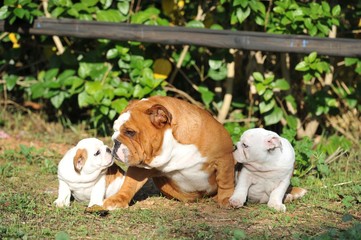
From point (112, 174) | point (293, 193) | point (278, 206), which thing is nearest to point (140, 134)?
point (112, 174)

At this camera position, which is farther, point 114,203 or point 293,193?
point 293,193

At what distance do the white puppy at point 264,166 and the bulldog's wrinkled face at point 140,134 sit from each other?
25.2 inches

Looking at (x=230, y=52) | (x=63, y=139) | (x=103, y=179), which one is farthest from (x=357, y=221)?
(x=63, y=139)

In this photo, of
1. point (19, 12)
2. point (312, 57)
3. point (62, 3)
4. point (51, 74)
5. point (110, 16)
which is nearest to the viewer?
point (312, 57)

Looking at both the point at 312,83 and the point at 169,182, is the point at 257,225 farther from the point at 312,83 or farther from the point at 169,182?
the point at 312,83

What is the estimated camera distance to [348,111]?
26.6ft

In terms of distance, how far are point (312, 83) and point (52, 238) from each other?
423cm

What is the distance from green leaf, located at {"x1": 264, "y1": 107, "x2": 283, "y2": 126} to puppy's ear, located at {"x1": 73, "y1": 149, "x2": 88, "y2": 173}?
2744mm

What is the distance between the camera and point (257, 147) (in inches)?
212

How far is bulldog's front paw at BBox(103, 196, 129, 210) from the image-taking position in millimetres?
5310

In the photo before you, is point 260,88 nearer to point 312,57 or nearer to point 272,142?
point 312,57

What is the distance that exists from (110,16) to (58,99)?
1.08m

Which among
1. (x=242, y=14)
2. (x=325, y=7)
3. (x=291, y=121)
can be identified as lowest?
(x=291, y=121)

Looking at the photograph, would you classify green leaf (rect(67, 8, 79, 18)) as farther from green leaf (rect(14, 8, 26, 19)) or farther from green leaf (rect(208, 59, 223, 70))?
green leaf (rect(208, 59, 223, 70))
